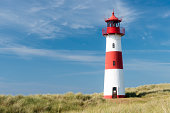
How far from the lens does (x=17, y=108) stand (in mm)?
13562

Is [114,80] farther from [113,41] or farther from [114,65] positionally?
[113,41]

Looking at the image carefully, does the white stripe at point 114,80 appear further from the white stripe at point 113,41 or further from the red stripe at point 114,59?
the white stripe at point 113,41

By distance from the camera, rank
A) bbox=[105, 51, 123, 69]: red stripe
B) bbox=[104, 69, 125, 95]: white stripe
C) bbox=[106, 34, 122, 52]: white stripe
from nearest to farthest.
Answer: bbox=[104, 69, 125, 95]: white stripe
bbox=[105, 51, 123, 69]: red stripe
bbox=[106, 34, 122, 52]: white stripe

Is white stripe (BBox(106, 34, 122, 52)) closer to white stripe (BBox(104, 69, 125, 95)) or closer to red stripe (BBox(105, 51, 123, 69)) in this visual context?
red stripe (BBox(105, 51, 123, 69))

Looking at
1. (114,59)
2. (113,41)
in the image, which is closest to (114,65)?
(114,59)

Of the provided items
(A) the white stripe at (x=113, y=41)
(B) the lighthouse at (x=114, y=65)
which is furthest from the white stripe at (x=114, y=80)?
(A) the white stripe at (x=113, y=41)

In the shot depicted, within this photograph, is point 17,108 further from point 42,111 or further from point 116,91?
point 116,91

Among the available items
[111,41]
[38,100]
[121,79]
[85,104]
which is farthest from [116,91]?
[38,100]

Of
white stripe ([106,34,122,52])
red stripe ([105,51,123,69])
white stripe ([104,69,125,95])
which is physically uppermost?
white stripe ([106,34,122,52])

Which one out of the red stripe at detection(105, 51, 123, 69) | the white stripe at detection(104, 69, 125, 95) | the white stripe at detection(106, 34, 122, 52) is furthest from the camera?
the white stripe at detection(106, 34, 122, 52)

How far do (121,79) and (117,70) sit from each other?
3.94 ft

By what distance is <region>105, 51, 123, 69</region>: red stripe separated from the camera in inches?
955

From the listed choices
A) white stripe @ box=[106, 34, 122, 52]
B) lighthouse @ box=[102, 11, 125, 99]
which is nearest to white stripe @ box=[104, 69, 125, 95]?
lighthouse @ box=[102, 11, 125, 99]

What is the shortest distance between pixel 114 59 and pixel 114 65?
70 cm
